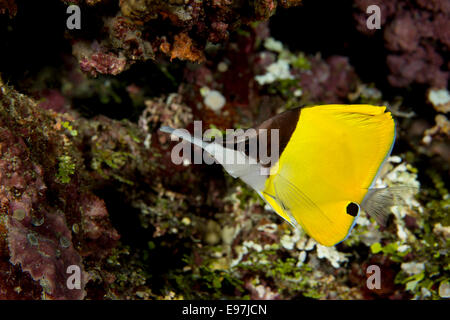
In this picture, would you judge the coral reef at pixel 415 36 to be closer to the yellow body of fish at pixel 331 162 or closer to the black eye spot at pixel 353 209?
the yellow body of fish at pixel 331 162

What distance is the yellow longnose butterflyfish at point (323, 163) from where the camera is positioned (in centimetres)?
193

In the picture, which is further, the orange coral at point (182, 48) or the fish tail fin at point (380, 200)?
the orange coral at point (182, 48)

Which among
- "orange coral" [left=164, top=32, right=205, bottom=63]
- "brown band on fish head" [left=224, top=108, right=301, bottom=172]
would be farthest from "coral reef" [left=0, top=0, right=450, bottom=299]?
"brown band on fish head" [left=224, top=108, right=301, bottom=172]

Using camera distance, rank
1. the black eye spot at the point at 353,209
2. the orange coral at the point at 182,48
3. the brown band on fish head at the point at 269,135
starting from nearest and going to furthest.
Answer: the brown band on fish head at the point at 269,135 < the black eye spot at the point at 353,209 < the orange coral at the point at 182,48

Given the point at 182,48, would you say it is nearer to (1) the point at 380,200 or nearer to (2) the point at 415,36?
(1) the point at 380,200

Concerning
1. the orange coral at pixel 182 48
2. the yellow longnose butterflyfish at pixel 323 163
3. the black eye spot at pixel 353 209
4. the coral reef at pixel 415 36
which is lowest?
the black eye spot at pixel 353 209

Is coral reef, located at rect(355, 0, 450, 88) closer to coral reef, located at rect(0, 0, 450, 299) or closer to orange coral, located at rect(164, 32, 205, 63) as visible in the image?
coral reef, located at rect(0, 0, 450, 299)

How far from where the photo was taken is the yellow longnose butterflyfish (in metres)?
1.93

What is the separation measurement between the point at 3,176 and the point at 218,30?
1.70 metres

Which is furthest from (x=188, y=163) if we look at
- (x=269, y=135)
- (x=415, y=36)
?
(x=415, y=36)

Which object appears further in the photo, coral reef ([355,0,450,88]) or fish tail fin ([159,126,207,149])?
coral reef ([355,0,450,88])

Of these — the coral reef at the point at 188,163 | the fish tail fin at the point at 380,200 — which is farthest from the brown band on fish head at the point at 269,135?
the fish tail fin at the point at 380,200
